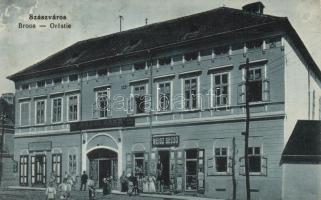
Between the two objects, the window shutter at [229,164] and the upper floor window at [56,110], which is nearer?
the window shutter at [229,164]

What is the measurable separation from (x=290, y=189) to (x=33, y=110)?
16.1 meters

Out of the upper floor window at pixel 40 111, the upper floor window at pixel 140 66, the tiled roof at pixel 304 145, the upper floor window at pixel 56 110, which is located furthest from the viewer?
the upper floor window at pixel 40 111

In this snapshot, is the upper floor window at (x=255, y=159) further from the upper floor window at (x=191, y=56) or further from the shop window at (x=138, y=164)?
the shop window at (x=138, y=164)

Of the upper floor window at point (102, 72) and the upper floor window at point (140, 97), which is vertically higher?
the upper floor window at point (102, 72)

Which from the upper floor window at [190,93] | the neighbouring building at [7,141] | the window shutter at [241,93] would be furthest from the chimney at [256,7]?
the neighbouring building at [7,141]

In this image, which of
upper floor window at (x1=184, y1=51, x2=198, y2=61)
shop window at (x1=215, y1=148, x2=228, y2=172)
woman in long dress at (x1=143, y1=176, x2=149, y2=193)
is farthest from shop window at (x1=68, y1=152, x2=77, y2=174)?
shop window at (x1=215, y1=148, x2=228, y2=172)

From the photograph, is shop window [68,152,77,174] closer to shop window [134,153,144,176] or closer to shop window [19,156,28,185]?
shop window [19,156,28,185]

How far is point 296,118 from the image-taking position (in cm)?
1953

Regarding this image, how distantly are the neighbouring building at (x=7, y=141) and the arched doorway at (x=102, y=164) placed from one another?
11.3 m

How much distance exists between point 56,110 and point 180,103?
8.55m

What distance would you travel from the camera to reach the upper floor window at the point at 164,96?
21.9 metres

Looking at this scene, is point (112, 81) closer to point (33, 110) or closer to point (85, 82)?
point (85, 82)

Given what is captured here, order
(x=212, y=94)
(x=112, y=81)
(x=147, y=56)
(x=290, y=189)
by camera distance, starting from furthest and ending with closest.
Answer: (x=112, y=81) < (x=147, y=56) < (x=212, y=94) < (x=290, y=189)

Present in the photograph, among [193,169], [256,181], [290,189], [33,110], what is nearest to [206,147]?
[193,169]
